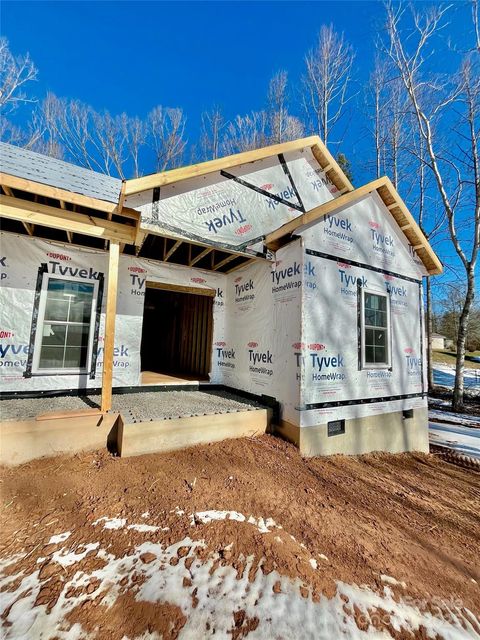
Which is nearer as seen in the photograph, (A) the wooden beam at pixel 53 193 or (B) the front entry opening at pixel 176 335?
(A) the wooden beam at pixel 53 193

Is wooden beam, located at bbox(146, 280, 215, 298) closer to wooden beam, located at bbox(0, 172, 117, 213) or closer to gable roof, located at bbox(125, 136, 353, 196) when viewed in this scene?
wooden beam, located at bbox(0, 172, 117, 213)

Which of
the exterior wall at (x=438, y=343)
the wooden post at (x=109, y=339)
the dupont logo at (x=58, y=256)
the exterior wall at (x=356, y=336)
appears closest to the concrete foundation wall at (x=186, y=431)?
the wooden post at (x=109, y=339)

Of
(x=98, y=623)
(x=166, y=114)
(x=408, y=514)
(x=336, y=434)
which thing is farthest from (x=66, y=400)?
(x=166, y=114)

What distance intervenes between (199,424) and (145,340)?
747cm

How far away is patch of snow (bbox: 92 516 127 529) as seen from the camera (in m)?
2.43

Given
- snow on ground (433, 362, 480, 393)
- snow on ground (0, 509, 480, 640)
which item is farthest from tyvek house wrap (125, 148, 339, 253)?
snow on ground (433, 362, 480, 393)

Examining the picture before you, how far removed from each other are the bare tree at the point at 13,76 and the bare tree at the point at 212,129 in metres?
7.95

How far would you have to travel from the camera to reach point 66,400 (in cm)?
447

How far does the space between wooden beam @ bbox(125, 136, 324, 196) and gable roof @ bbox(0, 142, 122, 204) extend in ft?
1.46

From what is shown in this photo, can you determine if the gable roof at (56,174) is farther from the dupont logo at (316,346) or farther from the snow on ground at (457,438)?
the snow on ground at (457,438)

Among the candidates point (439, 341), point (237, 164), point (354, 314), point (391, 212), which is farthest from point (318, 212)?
point (439, 341)

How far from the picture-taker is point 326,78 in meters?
12.0

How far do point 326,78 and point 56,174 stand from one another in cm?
1317

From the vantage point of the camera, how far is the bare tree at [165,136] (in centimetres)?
1587
